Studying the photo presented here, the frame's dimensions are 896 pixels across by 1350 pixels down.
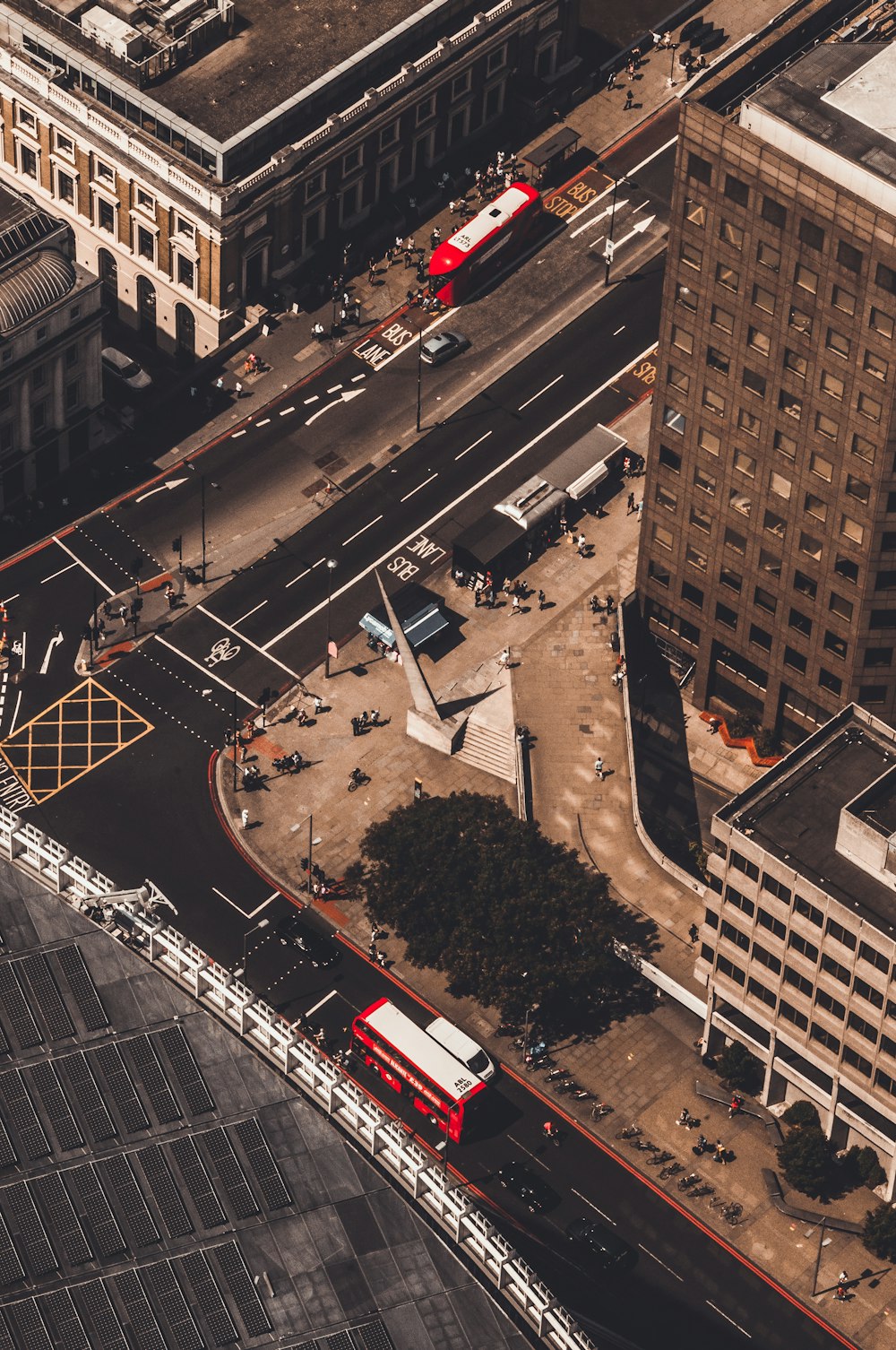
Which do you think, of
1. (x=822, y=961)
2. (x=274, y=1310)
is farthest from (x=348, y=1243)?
(x=822, y=961)

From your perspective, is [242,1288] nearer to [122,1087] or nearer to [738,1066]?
[122,1087]

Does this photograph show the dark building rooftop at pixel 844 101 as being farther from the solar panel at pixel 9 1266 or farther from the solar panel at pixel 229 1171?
the solar panel at pixel 9 1266

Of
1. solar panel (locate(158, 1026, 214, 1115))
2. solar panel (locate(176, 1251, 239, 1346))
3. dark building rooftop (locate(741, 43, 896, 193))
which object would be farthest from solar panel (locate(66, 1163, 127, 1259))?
dark building rooftop (locate(741, 43, 896, 193))

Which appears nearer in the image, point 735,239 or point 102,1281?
point 102,1281

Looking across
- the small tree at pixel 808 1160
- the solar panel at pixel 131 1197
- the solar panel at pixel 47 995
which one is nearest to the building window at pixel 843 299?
the small tree at pixel 808 1160

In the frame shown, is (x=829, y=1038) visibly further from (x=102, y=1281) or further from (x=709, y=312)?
(x=102, y=1281)

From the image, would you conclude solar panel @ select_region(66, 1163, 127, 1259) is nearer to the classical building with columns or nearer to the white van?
the white van
